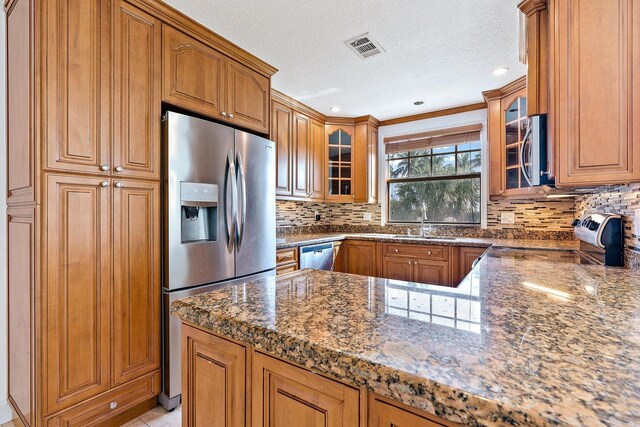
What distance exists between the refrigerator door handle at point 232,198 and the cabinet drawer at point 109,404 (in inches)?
36.5

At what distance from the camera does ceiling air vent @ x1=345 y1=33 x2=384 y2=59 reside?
2192 millimetres

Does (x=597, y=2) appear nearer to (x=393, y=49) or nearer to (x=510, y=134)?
(x=393, y=49)

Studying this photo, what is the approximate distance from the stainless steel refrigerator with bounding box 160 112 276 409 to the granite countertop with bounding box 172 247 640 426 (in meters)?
1.03

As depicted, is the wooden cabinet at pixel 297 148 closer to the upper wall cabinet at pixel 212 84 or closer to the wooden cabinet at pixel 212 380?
the upper wall cabinet at pixel 212 84

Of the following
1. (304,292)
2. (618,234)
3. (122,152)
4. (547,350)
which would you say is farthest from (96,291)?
(618,234)

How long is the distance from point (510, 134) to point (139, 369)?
11.8 feet

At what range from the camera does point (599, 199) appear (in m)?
2.19

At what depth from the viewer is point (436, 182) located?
4.00m

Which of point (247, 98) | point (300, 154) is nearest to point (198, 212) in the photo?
point (247, 98)

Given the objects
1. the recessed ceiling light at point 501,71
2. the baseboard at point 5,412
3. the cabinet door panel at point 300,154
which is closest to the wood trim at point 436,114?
the recessed ceiling light at point 501,71

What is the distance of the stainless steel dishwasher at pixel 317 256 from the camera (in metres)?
3.11

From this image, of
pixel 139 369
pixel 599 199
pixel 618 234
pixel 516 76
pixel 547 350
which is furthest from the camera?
pixel 516 76

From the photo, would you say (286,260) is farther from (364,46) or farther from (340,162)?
(364,46)

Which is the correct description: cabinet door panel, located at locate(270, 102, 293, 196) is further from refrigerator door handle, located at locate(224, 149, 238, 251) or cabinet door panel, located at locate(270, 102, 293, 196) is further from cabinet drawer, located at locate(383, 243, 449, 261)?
cabinet drawer, located at locate(383, 243, 449, 261)
